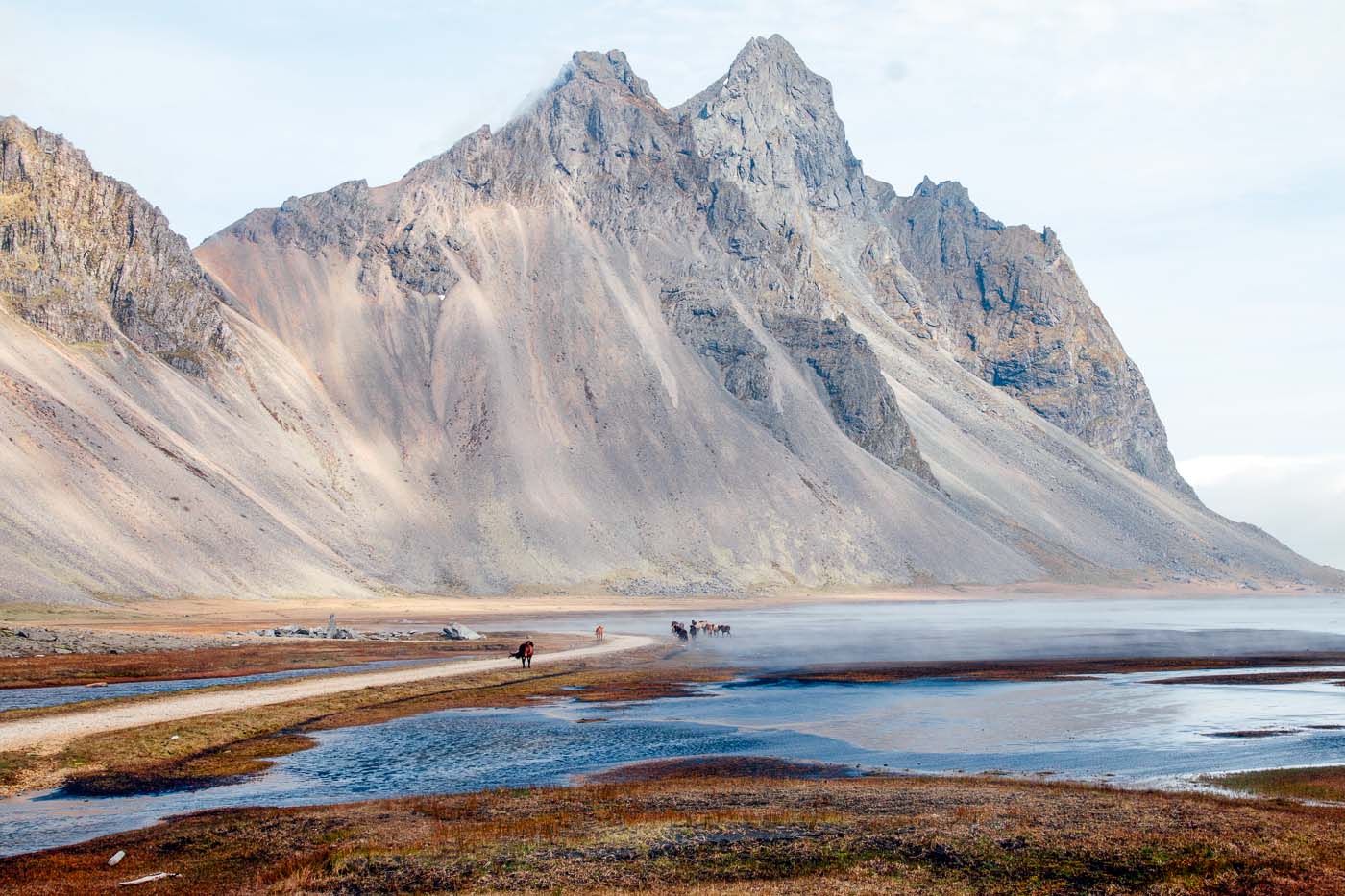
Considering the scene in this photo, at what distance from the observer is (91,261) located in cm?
15038

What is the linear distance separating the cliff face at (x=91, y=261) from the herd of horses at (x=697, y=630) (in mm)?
82510

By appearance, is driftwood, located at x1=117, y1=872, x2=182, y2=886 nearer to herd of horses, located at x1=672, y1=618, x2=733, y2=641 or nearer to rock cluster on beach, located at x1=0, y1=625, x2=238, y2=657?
rock cluster on beach, located at x1=0, y1=625, x2=238, y2=657

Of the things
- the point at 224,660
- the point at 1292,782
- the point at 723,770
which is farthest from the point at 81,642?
the point at 1292,782

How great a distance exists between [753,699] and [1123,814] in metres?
29.3

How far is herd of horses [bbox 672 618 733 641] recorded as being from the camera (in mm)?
94188

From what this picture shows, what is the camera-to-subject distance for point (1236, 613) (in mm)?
160250

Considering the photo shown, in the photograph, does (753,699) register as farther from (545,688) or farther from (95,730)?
(95,730)

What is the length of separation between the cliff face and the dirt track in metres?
98.1

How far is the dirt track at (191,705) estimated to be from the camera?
116ft

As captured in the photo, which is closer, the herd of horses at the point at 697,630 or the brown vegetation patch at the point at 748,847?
the brown vegetation patch at the point at 748,847

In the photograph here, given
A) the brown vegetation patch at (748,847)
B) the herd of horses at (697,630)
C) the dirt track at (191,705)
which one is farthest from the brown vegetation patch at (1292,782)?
the herd of horses at (697,630)

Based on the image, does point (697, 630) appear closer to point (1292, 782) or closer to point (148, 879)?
point (1292, 782)

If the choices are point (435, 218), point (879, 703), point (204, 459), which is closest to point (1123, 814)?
point (879, 703)

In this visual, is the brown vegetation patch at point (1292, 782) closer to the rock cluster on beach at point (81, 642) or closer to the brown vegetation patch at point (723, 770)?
the brown vegetation patch at point (723, 770)
